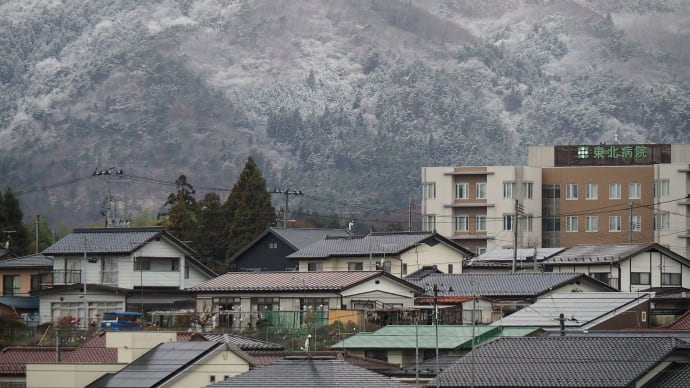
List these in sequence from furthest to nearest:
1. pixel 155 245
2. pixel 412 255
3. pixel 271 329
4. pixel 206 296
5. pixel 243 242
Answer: pixel 243 242
pixel 412 255
pixel 155 245
pixel 206 296
pixel 271 329

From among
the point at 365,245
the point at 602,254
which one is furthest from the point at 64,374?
the point at 602,254

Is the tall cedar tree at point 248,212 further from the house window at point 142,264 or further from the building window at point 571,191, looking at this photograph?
the house window at point 142,264

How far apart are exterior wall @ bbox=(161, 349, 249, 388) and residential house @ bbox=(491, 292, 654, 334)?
12046 millimetres

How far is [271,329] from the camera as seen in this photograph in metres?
58.8

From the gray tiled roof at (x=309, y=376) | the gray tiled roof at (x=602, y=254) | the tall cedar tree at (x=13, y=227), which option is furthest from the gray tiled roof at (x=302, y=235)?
the gray tiled roof at (x=309, y=376)

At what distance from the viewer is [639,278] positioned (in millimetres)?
72688

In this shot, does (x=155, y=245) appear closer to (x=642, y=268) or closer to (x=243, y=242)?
(x=642, y=268)

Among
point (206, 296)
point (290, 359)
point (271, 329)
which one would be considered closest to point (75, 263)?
point (206, 296)

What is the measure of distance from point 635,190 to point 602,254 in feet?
122

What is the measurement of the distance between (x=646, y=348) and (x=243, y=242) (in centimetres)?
6056

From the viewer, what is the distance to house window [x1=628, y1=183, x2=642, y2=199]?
110250mm

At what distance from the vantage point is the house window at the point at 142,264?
7006cm

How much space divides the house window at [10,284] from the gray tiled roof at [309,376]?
3419cm

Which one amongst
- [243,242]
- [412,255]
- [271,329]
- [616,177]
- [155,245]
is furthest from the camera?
[616,177]
